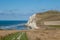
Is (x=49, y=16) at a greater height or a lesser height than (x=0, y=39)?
greater

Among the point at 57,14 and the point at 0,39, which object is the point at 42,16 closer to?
the point at 57,14

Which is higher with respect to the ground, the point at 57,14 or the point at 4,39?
the point at 57,14

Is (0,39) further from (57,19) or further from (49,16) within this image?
(49,16)

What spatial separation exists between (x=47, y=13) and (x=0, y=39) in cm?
3986

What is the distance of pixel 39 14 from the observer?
158ft

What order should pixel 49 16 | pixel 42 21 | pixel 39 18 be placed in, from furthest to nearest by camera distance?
pixel 49 16 → pixel 39 18 → pixel 42 21

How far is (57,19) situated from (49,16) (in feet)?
18.3

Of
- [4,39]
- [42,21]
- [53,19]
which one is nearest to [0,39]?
[4,39]

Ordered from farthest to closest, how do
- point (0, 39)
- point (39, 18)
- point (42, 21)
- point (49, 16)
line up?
point (49, 16)
point (39, 18)
point (42, 21)
point (0, 39)

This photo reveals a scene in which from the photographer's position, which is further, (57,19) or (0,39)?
(57,19)

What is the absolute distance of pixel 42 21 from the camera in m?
43.1

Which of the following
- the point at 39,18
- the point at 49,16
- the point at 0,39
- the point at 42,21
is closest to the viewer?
the point at 0,39

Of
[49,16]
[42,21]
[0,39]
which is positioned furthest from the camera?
[49,16]

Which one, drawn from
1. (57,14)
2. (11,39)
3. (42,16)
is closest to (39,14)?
(42,16)
